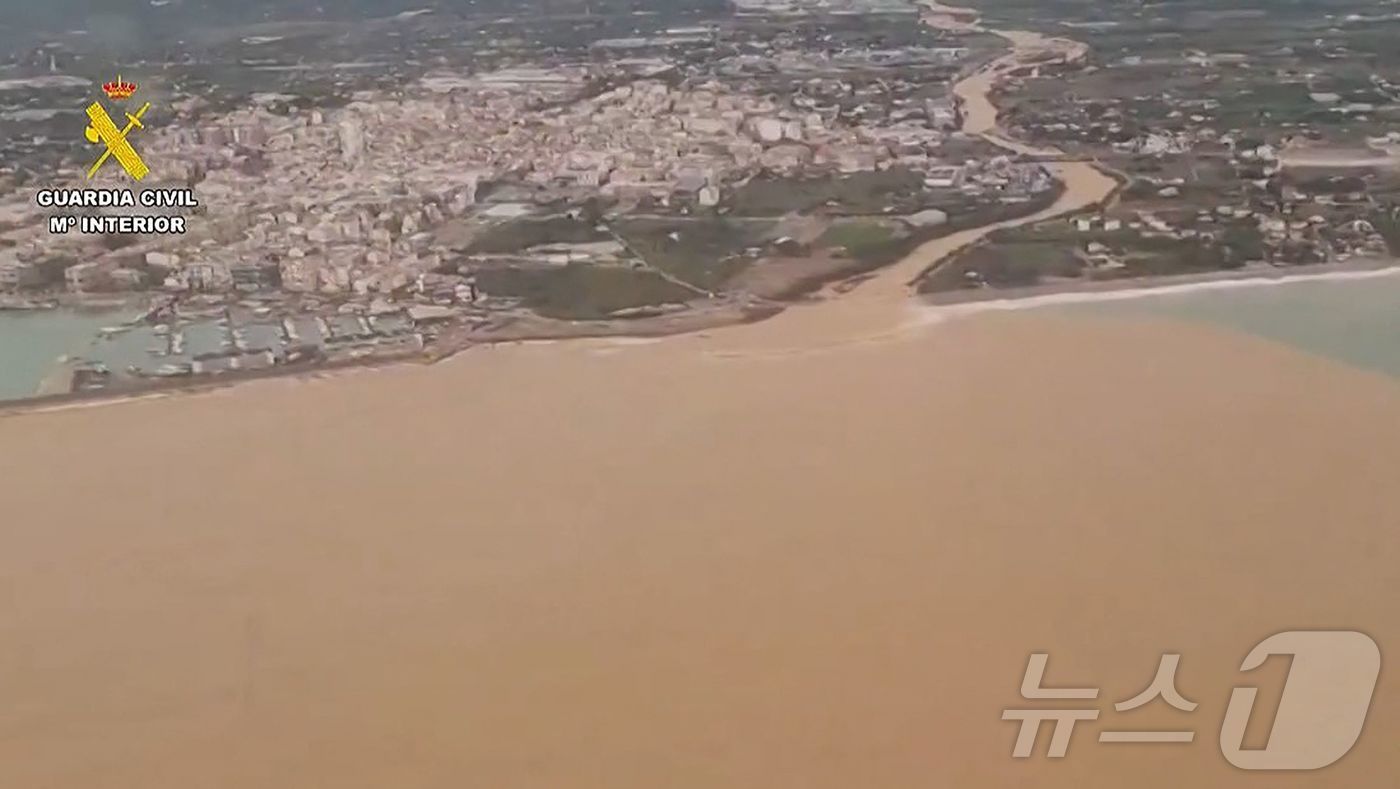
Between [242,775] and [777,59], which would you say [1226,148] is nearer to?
[777,59]

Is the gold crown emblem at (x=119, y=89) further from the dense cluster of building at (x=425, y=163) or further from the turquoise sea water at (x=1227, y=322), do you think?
the turquoise sea water at (x=1227, y=322)

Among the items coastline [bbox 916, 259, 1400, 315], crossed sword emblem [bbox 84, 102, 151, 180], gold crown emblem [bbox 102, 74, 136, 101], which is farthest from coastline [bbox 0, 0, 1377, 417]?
gold crown emblem [bbox 102, 74, 136, 101]

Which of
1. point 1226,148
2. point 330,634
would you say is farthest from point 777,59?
point 330,634

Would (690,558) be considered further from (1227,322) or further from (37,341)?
(37,341)

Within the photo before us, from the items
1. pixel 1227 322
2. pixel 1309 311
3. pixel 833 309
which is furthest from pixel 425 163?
pixel 1309 311

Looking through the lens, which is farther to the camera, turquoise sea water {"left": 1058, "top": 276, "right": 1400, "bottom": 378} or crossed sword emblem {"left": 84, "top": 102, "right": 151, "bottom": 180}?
crossed sword emblem {"left": 84, "top": 102, "right": 151, "bottom": 180}

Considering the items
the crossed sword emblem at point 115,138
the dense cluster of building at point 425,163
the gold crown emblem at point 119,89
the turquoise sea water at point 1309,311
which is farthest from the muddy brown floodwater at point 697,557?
the gold crown emblem at point 119,89
